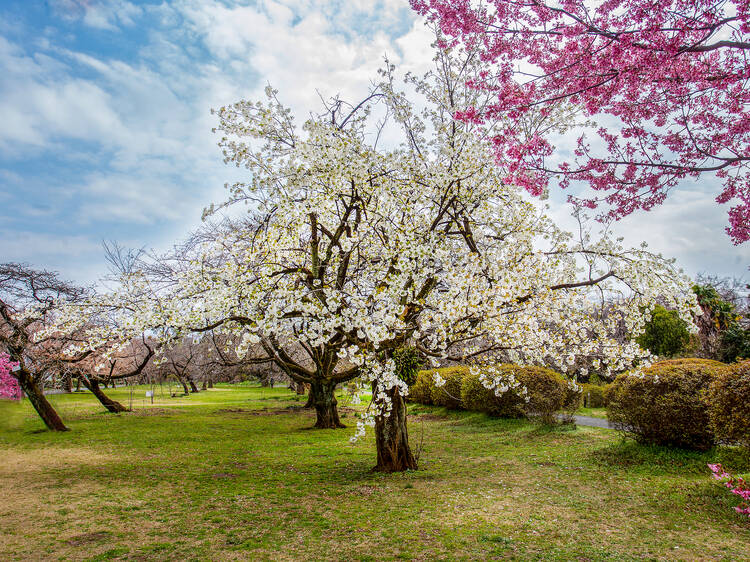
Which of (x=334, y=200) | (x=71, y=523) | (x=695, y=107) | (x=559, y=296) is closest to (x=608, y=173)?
(x=695, y=107)

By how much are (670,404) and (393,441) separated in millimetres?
5526

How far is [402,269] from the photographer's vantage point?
6816 millimetres

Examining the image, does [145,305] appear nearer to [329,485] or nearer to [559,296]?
[329,485]

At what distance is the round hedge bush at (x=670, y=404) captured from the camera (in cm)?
858

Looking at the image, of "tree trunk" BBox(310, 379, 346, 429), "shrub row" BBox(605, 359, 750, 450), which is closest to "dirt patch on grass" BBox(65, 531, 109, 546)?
"shrub row" BBox(605, 359, 750, 450)

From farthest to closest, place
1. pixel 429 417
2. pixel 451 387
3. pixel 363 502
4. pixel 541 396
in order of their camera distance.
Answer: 1. pixel 451 387
2. pixel 429 417
3. pixel 541 396
4. pixel 363 502

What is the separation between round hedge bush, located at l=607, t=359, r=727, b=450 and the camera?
338 inches

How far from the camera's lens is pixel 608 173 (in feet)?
17.9

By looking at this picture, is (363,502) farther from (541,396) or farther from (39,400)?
(39,400)

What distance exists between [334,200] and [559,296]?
15.2 ft

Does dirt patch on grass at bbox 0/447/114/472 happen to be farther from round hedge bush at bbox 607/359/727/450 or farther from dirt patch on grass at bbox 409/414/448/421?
round hedge bush at bbox 607/359/727/450

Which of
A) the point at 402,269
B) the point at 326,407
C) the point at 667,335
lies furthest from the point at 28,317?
the point at 667,335

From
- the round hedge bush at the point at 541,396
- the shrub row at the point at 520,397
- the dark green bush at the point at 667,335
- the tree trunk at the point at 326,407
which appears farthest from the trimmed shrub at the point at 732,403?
the dark green bush at the point at 667,335

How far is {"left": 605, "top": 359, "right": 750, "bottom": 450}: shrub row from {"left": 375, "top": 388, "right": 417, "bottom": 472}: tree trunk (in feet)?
16.1
